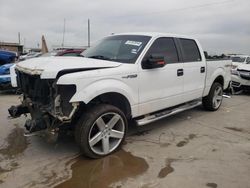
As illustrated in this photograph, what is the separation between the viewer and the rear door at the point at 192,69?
18.1 feet

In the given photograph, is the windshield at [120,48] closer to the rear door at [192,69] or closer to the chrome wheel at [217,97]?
the rear door at [192,69]

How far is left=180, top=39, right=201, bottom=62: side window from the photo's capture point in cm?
560

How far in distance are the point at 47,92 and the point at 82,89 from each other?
0.69 meters

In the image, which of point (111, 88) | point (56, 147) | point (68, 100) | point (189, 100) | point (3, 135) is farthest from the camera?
point (189, 100)

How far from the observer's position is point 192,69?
18.5ft

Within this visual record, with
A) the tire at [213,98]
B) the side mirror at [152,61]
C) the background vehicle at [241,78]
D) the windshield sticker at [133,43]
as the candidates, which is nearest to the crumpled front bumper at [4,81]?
the windshield sticker at [133,43]

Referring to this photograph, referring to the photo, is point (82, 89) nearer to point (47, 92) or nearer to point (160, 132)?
point (47, 92)

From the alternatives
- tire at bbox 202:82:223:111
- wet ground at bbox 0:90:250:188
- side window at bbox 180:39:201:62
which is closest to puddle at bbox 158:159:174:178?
wet ground at bbox 0:90:250:188

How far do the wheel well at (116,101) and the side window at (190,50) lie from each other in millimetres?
1829

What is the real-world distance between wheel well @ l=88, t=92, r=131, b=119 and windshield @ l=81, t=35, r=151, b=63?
0.60 m

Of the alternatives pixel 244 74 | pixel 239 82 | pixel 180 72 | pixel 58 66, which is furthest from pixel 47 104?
pixel 244 74

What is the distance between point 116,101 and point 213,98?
10.9ft

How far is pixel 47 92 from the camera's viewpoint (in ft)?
13.2

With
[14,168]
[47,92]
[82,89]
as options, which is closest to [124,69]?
[82,89]
